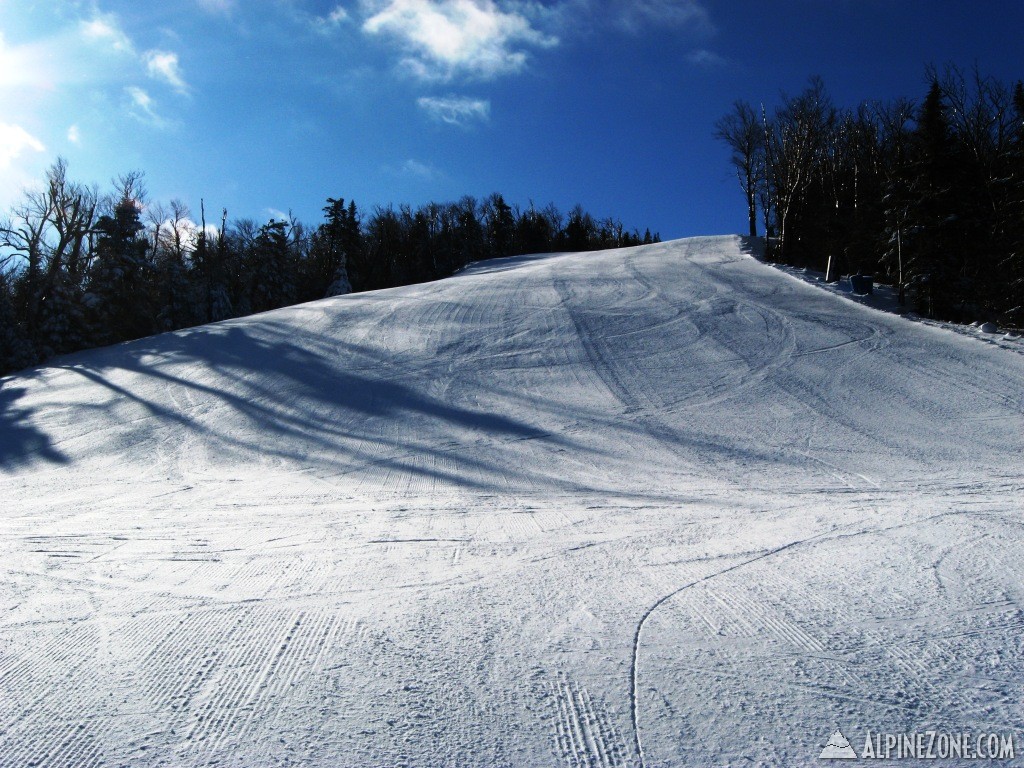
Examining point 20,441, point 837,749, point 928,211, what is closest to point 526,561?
point 837,749

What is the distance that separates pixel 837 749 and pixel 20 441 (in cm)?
1528

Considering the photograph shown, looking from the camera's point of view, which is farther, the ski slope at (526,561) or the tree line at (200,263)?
the tree line at (200,263)

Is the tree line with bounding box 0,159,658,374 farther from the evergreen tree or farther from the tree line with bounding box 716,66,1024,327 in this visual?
the tree line with bounding box 716,66,1024,327

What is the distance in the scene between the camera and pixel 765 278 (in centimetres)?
2178

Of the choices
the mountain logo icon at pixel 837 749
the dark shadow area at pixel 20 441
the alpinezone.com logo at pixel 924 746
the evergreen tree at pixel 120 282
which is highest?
the evergreen tree at pixel 120 282

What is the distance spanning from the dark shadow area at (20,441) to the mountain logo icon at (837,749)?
498 inches

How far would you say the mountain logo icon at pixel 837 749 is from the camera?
2.45 metres

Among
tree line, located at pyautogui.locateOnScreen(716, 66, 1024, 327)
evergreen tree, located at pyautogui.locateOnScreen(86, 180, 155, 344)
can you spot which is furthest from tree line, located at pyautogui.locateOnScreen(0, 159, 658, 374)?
tree line, located at pyautogui.locateOnScreen(716, 66, 1024, 327)

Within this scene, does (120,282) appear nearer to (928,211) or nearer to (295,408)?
(295,408)

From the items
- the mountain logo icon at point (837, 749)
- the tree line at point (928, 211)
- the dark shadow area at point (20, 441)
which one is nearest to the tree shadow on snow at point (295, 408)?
the dark shadow area at point (20, 441)

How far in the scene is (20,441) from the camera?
12.6 m

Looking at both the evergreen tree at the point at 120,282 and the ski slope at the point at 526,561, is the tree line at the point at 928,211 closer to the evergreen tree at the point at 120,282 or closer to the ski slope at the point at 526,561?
the ski slope at the point at 526,561

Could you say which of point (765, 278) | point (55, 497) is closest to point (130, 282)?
point (55, 497)

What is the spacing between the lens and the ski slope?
109 inches
